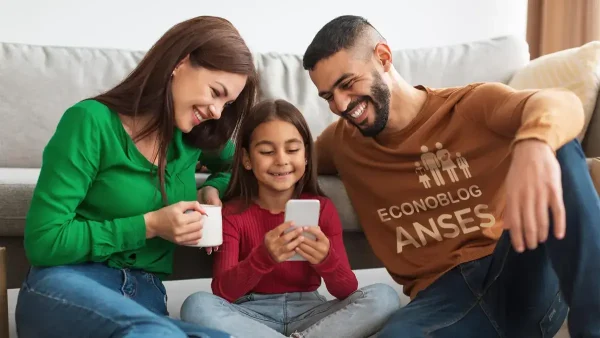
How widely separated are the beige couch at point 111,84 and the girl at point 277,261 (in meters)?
0.19

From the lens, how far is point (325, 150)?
163cm

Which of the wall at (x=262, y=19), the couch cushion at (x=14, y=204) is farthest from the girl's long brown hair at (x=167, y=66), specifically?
the wall at (x=262, y=19)

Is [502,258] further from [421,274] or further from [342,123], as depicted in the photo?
[342,123]

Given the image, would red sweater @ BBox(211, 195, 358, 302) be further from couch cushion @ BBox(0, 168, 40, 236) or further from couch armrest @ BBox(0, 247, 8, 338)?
couch cushion @ BBox(0, 168, 40, 236)

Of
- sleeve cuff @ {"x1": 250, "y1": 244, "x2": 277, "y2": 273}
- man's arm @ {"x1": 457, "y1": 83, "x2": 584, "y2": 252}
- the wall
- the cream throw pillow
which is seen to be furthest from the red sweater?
the wall

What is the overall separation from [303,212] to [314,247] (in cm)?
8

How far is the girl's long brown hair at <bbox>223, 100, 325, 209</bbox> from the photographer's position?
1473mm

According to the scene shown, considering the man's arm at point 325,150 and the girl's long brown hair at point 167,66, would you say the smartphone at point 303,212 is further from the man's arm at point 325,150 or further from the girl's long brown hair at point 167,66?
the man's arm at point 325,150

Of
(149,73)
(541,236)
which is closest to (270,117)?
(149,73)

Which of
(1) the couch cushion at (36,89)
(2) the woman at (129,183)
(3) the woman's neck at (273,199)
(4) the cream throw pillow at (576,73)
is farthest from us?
(1) the couch cushion at (36,89)

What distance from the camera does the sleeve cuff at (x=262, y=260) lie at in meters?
1.27

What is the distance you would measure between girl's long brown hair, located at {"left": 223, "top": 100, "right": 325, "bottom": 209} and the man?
0.09 metres

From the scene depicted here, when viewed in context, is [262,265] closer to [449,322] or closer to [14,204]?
[449,322]

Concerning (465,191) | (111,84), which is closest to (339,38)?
(465,191)
